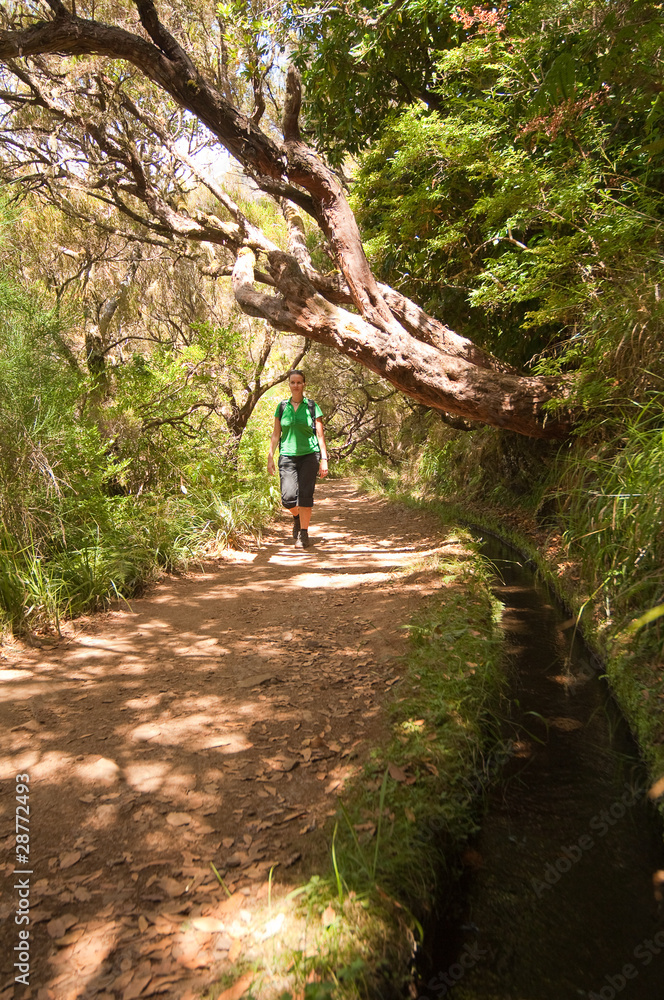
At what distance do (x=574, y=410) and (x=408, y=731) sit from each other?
14.2 feet

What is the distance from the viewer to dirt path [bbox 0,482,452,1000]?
1.91 meters

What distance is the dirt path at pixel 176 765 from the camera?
1905 millimetres

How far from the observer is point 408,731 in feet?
9.91

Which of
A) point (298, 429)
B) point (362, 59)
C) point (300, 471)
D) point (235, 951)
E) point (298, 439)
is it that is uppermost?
point (362, 59)

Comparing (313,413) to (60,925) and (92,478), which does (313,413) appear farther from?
(60,925)

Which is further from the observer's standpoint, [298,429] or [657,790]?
[298,429]

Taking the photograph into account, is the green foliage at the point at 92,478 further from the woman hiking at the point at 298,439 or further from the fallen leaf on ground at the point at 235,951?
the fallen leaf on ground at the point at 235,951

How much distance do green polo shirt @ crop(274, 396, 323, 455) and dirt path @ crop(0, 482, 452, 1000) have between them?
2164mm

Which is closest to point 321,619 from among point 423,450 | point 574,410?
point 574,410

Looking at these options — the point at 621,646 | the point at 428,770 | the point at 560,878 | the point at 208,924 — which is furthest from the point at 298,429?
the point at 208,924

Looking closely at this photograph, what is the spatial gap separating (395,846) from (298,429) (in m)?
5.25

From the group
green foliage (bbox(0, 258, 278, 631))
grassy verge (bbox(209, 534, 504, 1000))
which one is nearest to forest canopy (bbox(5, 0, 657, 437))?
green foliage (bbox(0, 258, 278, 631))

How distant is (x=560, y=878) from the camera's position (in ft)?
7.81

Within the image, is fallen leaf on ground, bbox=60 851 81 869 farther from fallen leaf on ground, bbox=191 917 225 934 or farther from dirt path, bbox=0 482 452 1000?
fallen leaf on ground, bbox=191 917 225 934
